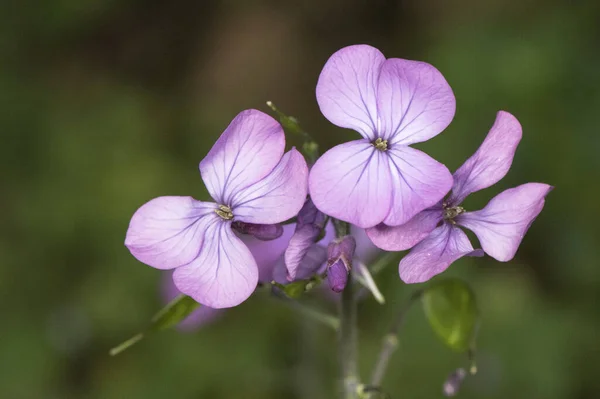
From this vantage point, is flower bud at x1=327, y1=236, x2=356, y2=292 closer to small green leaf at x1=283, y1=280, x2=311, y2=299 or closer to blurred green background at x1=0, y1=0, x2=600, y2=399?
small green leaf at x1=283, y1=280, x2=311, y2=299

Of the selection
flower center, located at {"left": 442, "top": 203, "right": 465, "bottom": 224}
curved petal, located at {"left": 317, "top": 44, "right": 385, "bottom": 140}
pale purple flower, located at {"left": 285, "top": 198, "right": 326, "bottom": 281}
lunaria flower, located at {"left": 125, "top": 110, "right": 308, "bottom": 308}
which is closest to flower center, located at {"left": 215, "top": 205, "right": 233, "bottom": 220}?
lunaria flower, located at {"left": 125, "top": 110, "right": 308, "bottom": 308}

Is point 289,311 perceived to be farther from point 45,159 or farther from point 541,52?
point 541,52

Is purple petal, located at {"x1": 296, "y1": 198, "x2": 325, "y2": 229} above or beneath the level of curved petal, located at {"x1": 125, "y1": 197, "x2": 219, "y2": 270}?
above

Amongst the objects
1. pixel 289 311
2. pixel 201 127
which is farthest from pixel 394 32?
pixel 289 311

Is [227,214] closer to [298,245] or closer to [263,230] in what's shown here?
[263,230]

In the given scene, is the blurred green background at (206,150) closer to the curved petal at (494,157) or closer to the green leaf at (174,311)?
the green leaf at (174,311)

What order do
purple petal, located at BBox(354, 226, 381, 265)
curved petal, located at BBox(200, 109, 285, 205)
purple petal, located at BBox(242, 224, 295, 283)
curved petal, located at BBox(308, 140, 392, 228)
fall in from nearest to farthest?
1. curved petal, located at BBox(308, 140, 392, 228)
2. curved petal, located at BBox(200, 109, 285, 205)
3. purple petal, located at BBox(242, 224, 295, 283)
4. purple petal, located at BBox(354, 226, 381, 265)

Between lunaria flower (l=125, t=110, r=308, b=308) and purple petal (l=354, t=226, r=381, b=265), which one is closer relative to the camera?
lunaria flower (l=125, t=110, r=308, b=308)
